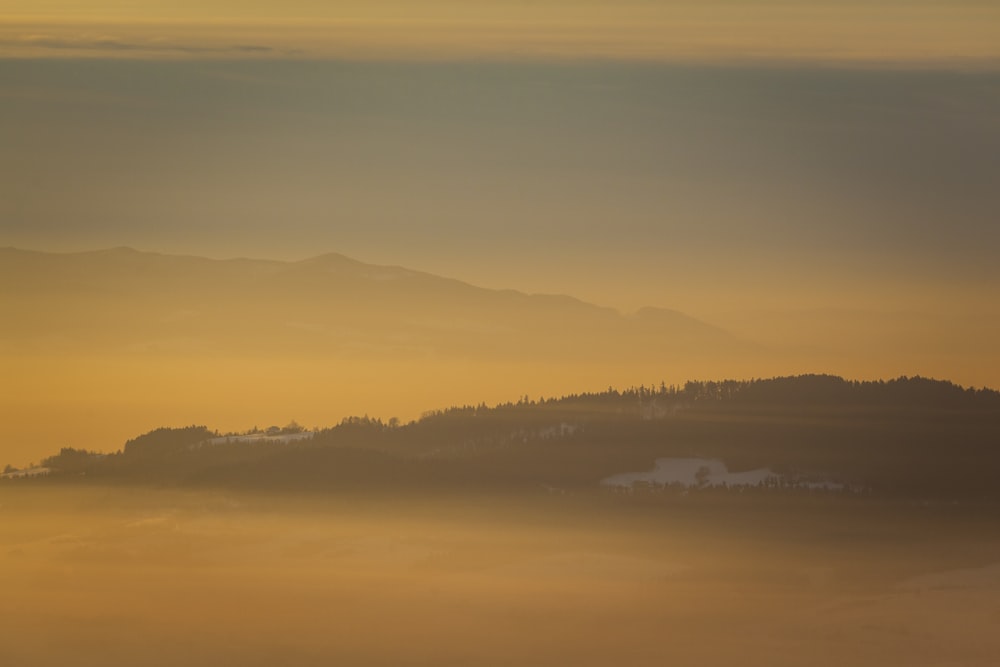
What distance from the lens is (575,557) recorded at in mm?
54625

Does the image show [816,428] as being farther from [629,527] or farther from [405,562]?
[405,562]

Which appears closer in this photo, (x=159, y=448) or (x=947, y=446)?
(x=159, y=448)

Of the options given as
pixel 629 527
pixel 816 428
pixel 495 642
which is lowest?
pixel 495 642

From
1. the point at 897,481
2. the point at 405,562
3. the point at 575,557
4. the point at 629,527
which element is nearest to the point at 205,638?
the point at 405,562

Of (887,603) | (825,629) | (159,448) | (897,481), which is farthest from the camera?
(897,481)

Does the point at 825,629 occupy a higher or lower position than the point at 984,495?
lower

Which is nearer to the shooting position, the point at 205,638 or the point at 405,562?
the point at 205,638

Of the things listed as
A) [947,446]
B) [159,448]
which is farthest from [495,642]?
[947,446]

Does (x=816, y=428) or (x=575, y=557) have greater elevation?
(x=816, y=428)

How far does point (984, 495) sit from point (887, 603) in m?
6.00

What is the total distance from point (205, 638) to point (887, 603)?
26.6 metres

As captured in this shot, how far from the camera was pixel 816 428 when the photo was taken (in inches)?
2053

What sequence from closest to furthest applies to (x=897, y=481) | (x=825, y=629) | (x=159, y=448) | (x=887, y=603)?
(x=159, y=448), (x=825, y=629), (x=887, y=603), (x=897, y=481)

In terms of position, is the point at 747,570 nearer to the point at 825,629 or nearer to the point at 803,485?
the point at 803,485
